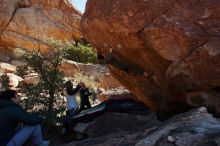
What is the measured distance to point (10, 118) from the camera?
7961 millimetres

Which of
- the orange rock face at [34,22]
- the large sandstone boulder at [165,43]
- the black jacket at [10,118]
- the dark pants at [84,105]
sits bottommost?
the dark pants at [84,105]

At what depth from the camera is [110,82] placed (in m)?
26.5

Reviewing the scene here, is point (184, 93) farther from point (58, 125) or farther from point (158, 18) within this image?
point (58, 125)

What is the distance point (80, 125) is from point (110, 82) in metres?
14.8

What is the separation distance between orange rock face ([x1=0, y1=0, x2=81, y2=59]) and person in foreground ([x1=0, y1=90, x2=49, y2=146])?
27810 millimetres

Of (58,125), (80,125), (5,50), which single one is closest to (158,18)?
(80,125)

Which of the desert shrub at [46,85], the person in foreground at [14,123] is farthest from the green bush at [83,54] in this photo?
the person in foreground at [14,123]

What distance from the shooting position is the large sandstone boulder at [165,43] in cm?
711

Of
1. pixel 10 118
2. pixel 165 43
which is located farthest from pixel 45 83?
pixel 165 43

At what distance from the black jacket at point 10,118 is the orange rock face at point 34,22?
28.0m

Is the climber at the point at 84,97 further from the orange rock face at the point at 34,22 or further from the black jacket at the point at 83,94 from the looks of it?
the orange rock face at the point at 34,22

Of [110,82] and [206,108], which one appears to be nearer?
[206,108]

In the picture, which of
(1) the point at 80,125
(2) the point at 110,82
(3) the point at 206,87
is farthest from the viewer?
(2) the point at 110,82

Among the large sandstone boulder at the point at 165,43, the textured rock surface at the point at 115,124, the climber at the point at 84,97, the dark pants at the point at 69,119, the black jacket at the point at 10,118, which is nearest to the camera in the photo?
the large sandstone boulder at the point at 165,43
